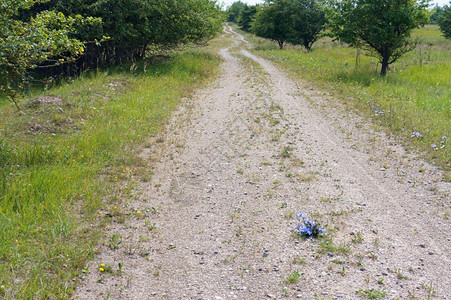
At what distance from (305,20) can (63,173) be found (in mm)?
31174

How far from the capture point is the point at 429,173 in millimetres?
5773

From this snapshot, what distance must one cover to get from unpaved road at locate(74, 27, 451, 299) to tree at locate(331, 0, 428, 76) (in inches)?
287

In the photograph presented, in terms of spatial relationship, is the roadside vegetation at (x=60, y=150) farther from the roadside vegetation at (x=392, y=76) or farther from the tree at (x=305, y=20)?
the tree at (x=305, y=20)

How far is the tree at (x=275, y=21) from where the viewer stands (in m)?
33.6

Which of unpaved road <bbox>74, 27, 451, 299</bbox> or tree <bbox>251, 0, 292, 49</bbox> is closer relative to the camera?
unpaved road <bbox>74, 27, 451, 299</bbox>

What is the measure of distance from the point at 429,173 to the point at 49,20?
22.4 feet

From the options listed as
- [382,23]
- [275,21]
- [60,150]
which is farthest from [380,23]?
[275,21]

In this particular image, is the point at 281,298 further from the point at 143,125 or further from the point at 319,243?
the point at 143,125

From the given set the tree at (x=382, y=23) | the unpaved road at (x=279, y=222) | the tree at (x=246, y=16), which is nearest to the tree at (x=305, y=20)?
the tree at (x=382, y=23)

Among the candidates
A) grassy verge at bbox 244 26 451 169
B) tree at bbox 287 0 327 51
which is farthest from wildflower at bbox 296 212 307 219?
tree at bbox 287 0 327 51

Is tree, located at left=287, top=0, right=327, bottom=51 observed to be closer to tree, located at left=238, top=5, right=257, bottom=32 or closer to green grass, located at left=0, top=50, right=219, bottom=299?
green grass, located at left=0, top=50, right=219, bottom=299

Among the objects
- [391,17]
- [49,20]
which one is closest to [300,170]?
[49,20]

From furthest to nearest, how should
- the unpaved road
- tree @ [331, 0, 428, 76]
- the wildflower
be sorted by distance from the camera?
tree @ [331, 0, 428, 76], the wildflower, the unpaved road

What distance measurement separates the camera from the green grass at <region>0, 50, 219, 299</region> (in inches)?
134
